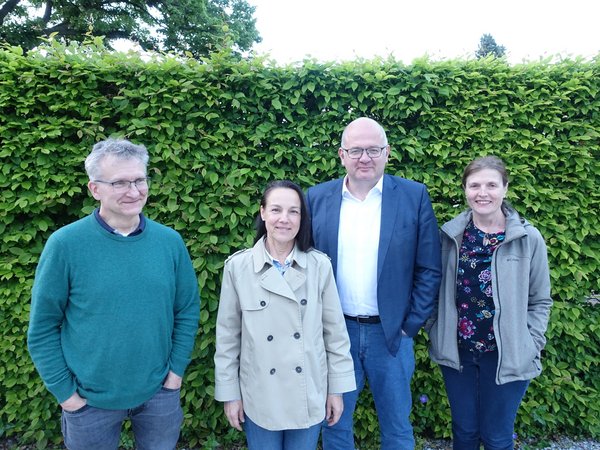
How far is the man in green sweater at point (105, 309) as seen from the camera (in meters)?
1.87

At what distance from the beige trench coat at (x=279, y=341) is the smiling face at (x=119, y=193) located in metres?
0.58

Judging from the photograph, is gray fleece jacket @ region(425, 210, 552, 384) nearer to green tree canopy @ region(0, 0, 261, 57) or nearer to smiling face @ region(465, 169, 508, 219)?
smiling face @ region(465, 169, 508, 219)

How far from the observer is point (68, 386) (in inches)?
73.9

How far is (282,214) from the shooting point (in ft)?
6.74

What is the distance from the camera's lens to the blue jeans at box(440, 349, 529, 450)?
238cm

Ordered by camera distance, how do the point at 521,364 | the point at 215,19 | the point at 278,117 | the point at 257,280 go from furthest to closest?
1. the point at 215,19
2. the point at 278,117
3. the point at 521,364
4. the point at 257,280

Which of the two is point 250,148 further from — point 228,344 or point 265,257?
point 228,344

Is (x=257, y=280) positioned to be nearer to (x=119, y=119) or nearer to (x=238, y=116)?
(x=238, y=116)

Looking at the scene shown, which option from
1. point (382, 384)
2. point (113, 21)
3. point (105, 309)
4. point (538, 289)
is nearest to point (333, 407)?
point (382, 384)

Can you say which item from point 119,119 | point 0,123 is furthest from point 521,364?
point 0,123

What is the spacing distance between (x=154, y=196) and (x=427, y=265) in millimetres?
2180

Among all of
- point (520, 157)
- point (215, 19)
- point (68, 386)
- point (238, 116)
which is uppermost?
point (215, 19)

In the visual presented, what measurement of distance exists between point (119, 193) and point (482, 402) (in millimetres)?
2435

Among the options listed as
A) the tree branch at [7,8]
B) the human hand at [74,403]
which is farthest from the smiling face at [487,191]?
the tree branch at [7,8]
